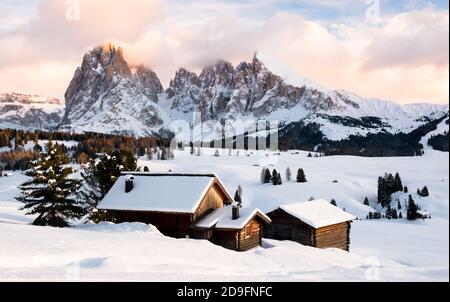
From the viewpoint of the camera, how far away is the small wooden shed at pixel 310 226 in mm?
35812

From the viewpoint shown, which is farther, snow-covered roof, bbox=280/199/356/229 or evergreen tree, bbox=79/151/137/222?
snow-covered roof, bbox=280/199/356/229

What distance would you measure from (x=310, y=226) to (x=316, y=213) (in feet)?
9.95

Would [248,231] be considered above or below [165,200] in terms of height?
below

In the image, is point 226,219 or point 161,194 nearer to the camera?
point 226,219

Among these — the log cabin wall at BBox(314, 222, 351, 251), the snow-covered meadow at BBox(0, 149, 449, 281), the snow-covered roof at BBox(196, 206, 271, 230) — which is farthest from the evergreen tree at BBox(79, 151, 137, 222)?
the log cabin wall at BBox(314, 222, 351, 251)

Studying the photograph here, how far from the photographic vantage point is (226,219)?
96.5 feet

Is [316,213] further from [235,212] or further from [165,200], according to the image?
[165,200]

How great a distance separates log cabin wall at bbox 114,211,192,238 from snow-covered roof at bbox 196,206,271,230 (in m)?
0.92

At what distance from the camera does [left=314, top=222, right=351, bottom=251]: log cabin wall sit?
36.3 meters

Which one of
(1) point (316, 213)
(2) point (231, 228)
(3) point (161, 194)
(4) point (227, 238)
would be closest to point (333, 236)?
(1) point (316, 213)

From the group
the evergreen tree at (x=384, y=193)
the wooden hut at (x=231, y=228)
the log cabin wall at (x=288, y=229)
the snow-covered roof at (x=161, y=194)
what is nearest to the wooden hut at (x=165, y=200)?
the snow-covered roof at (x=161, y=194)

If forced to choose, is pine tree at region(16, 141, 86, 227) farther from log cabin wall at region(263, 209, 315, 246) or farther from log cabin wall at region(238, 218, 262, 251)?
log cabin wall at region(263, 209, 315, 246)

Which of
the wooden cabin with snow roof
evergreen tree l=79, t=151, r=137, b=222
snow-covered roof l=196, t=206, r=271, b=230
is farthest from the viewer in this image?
evergreen tree l=79, t=151, r=137, b=222
